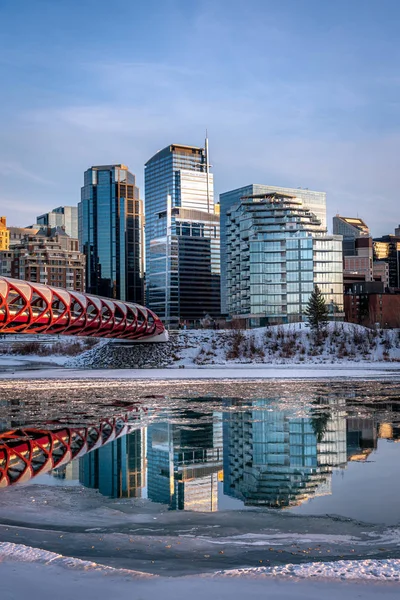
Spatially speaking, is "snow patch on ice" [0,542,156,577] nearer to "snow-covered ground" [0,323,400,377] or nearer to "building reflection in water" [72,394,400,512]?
"building reflection in water" [72,394,400,512]

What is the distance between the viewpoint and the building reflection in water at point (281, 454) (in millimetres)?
17656

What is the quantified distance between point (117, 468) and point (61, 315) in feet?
150

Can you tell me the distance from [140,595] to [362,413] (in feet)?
77.4

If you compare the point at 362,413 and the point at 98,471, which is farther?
the point at 362,413

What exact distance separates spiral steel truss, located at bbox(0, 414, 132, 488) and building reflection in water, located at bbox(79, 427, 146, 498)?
626 millimetres

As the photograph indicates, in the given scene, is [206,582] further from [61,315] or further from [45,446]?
[61,315]

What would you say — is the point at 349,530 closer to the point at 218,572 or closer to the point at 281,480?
the point at 218,572

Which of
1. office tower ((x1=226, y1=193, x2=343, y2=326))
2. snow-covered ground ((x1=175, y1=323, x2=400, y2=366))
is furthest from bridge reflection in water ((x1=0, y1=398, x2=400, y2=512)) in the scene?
office tower ((x1=226, y1=193, x2=343, y2=326))

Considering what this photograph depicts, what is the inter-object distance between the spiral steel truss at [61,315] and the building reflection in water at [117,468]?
34049 mm

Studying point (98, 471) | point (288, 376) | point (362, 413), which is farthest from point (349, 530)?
point (288, 376)

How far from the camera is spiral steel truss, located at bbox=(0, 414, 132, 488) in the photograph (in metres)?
20.5

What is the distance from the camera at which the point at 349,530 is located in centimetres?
1380

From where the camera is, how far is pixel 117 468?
68.5ft

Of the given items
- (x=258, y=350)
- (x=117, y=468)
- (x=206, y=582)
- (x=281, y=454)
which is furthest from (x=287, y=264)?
(x=206, y=582)
